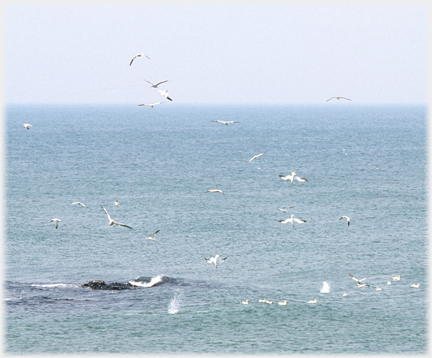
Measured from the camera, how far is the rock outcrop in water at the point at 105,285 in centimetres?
6494

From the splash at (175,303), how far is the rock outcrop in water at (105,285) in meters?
6.32

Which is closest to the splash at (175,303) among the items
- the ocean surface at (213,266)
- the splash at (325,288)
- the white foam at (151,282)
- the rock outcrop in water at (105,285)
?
the ocean surface at (213,266)

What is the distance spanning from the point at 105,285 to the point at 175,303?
930 cm

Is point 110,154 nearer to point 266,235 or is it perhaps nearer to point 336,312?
point 266,235

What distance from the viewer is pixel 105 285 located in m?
65.4

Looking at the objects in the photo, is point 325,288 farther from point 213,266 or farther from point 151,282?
point 151,282

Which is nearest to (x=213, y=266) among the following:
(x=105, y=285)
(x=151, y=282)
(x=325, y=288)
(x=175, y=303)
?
(x=151, y=282)

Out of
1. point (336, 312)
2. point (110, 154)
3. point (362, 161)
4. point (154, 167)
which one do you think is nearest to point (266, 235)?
point (336, 312)

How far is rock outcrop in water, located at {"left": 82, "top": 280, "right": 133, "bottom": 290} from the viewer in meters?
64.9

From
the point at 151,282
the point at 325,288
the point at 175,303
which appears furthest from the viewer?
the point at 151,282

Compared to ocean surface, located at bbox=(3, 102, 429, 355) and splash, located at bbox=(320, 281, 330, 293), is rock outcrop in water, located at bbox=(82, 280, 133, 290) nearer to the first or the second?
ocean surface, located at bbox=(3, 102, 429, 355)

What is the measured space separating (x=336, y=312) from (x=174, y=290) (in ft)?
59.3

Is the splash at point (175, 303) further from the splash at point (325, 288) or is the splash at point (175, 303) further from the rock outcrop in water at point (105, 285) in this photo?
the splash at point (325, 288)

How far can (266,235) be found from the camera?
88.1m
